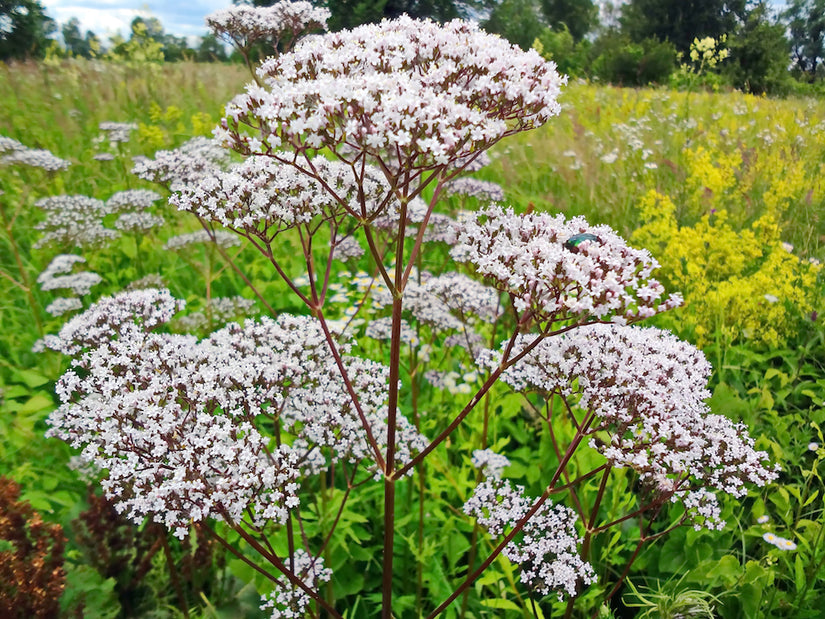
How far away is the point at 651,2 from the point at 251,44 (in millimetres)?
75075

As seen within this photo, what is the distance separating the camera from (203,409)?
2234mm

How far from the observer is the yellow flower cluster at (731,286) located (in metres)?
4.85

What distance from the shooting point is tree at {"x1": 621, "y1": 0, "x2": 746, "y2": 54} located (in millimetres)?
61656

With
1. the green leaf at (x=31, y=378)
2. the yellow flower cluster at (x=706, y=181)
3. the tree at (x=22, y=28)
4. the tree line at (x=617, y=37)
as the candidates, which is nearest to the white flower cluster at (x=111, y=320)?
the green leaf at (x=31, y=378)

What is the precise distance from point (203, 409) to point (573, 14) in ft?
318

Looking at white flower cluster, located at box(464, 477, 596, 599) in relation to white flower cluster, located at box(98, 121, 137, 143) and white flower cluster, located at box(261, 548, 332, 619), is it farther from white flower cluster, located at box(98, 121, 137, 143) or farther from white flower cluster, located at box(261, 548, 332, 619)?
white flower cluster, located at box(98, 121, 137, 143)

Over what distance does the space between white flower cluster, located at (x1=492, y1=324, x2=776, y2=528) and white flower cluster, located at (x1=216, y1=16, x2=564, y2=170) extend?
3.33ft

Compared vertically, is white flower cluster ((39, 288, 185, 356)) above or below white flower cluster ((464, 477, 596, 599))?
above

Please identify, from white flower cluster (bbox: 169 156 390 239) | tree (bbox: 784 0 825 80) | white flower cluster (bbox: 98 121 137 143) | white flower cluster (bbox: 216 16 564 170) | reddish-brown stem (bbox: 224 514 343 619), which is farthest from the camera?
tree (bbox: 784 0 825 80)

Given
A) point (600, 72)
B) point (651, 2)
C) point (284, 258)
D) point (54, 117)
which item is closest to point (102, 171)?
point (54, 117)

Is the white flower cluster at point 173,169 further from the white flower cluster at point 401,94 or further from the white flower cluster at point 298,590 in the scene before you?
the white flower cluster at point 298,590

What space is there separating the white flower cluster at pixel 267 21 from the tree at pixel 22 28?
2578 centimetres

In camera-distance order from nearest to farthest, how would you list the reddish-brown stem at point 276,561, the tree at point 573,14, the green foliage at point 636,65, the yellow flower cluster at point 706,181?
the reddish-brown stem at point 276,561, the yellow flower cluster at point 706,181, the green foliage at point 636,65, the tree at point 573,14

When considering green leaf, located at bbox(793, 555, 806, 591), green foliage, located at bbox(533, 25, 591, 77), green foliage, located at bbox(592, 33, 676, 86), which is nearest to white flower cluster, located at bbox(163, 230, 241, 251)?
green leaf, located at bbox(793, 555, 806, 591)
